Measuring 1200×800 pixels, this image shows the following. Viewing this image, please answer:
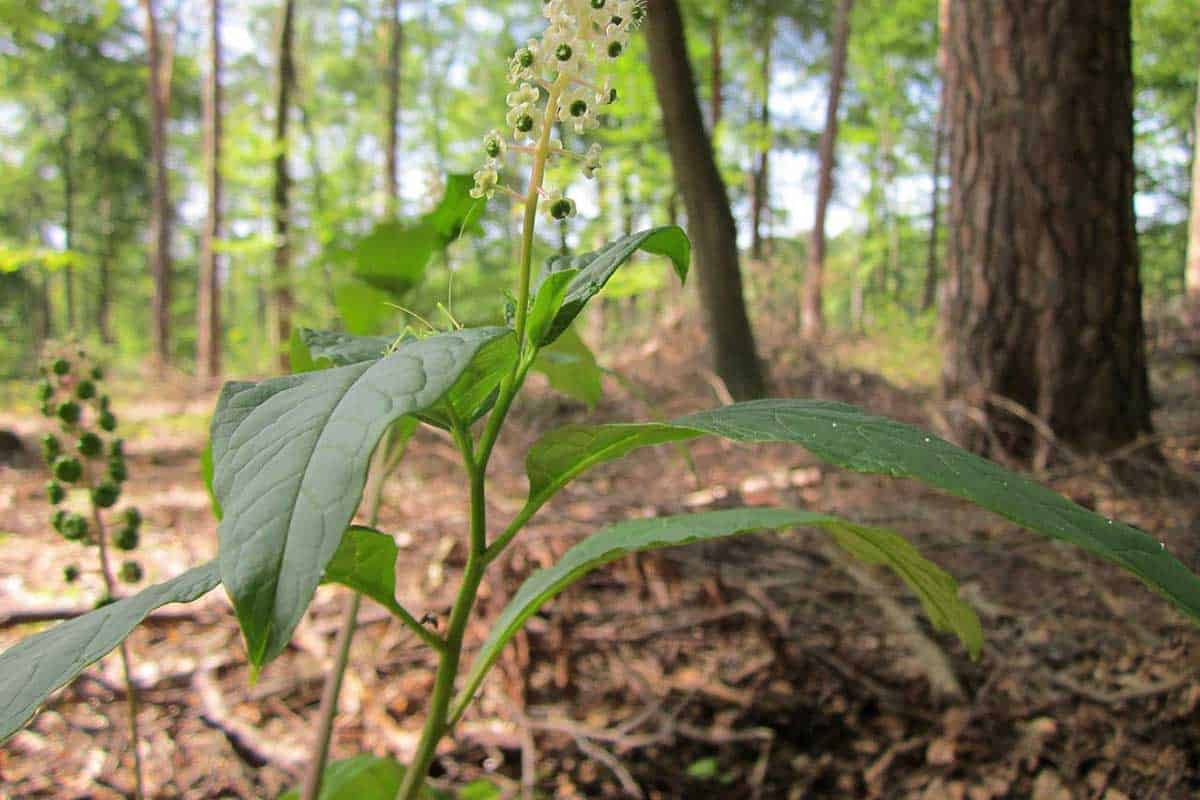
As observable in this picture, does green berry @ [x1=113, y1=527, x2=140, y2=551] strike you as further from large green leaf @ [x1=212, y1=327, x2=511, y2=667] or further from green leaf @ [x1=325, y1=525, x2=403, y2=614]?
large green leaf @ [x1=212, y1=327, x2=511, y2=667]

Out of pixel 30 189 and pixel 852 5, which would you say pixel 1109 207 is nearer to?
pixel 852 5

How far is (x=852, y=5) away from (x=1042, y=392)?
8.65m

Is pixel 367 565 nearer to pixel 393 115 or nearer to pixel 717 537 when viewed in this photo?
pixel 717 537

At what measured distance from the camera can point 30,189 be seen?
15.7m

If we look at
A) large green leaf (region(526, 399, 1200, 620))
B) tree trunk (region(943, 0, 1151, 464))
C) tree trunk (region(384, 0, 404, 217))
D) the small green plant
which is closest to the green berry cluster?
the small green plant

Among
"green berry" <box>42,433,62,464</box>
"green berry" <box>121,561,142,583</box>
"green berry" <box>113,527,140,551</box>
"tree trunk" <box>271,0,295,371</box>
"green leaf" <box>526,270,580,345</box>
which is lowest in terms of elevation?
"green berry" <box>121,561,142,583</box>

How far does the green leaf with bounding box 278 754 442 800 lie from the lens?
1002 millimetres

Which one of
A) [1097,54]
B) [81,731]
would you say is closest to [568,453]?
[81,731]

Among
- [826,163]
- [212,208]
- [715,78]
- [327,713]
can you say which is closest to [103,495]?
[327,713]

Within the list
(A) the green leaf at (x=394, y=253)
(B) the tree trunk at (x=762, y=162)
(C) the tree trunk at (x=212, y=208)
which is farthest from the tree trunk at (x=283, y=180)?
(A) the green leaf at (x=394, y=253)

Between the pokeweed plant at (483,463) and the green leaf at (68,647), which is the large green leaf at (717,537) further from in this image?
the green leaf at (68,647)

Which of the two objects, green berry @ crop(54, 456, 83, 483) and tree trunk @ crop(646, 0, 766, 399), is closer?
green berry @ crop(54, 456, 83, 483)

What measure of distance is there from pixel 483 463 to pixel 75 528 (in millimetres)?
732

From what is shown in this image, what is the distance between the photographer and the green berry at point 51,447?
1083mm
